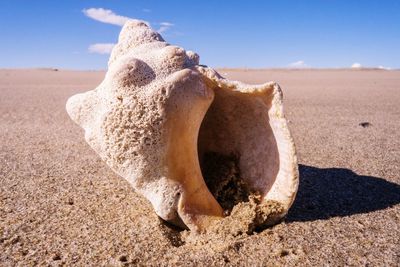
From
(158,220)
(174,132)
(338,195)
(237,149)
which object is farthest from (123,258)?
(338,195)

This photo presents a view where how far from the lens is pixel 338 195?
8.29 feet

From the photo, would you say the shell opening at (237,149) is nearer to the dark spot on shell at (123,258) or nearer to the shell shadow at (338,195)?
the shell shadow at (338,195)

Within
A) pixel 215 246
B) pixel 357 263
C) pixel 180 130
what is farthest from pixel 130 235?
pixel 357 263

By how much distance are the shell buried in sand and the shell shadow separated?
0.92ft

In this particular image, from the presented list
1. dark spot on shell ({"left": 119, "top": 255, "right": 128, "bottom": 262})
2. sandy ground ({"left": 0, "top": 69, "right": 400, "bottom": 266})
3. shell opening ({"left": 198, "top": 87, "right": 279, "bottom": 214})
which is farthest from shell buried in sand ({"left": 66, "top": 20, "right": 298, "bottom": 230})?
dark spot on shell ({"left": 119, "top": 255, "right": 128, "bottom": 262})

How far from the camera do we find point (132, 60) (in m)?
2.03

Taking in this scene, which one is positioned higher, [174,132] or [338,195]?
[174,132]

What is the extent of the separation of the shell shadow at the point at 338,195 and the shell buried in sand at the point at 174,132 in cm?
28

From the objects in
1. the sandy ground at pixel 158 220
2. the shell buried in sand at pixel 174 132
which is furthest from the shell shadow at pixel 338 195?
the shell buried in sand at pixel 174 132

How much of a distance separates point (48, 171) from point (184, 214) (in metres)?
1.55

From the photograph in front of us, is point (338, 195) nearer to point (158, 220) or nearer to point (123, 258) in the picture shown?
point (158, 220)

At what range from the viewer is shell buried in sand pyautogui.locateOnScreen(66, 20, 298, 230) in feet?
6.54

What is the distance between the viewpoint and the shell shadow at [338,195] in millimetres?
2242

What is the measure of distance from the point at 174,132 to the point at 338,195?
119cm
